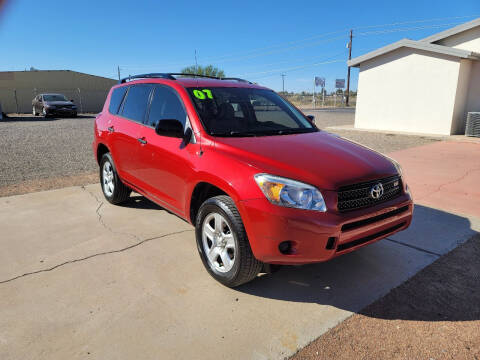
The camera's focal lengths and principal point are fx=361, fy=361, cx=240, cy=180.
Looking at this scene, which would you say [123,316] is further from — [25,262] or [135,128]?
[135,128]

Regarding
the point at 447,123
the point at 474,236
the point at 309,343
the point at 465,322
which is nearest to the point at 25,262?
the point at 309,343

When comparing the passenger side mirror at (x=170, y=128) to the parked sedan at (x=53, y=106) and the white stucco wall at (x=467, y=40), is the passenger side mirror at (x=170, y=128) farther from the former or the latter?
the parked sedan at (x=53, y=106)

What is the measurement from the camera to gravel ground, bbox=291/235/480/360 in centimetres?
237

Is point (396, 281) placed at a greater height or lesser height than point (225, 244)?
lesser

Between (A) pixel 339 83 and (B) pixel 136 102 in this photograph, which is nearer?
(B) pixel 136 102

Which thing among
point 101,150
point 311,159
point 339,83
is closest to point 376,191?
point 311,159

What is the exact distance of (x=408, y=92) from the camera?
49.9ft

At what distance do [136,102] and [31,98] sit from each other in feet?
118

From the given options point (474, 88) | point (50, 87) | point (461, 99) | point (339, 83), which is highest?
point (339, 83)

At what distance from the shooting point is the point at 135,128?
432 centimetres

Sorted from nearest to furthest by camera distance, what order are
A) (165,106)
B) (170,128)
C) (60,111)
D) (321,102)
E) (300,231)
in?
(300,231) → (170,128) → (165,106) → (60,111) → (321,102)

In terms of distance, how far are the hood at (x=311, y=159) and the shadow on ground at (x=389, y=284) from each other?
954mm

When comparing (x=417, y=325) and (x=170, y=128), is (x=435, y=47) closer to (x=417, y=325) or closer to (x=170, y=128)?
(x=170, y=128)

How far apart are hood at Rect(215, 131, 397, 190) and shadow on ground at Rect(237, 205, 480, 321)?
954 millimetres
